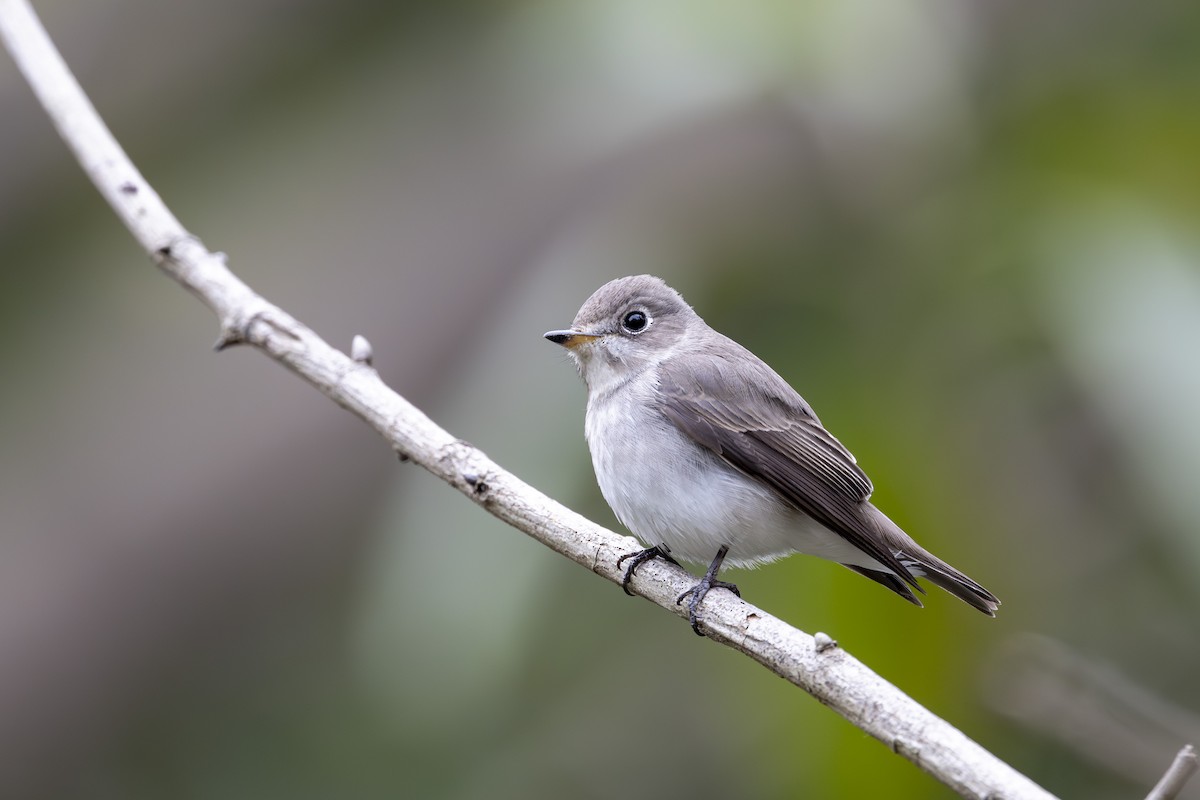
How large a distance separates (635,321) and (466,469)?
3.23 ft

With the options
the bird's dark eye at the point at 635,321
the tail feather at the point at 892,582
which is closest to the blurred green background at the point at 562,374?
the tail feather at the point at 892,582

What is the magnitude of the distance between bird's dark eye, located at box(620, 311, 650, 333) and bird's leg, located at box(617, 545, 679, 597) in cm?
70

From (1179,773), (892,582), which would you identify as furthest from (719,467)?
(1179,773)

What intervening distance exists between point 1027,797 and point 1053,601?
2.57 meters

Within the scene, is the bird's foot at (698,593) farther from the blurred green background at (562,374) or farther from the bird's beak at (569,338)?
the bird's beak at (569,338)

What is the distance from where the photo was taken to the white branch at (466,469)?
2146 mm

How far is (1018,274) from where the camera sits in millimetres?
4070

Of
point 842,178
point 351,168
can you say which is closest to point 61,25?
point 351,168

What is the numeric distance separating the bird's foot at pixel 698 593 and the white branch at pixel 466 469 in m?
0.04

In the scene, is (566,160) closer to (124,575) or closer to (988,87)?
(988,87)

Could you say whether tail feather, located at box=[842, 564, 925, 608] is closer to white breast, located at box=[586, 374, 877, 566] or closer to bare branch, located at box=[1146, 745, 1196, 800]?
white breast, located at box=[586, 374, 877, 566]

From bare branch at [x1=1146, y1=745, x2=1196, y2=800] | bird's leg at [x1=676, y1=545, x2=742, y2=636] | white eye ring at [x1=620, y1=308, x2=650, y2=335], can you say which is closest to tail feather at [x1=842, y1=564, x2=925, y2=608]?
bird's leg at [x1=676, y1=545, x2=742, y2=636]

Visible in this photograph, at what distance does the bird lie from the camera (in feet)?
10.3

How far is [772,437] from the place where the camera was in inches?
129
